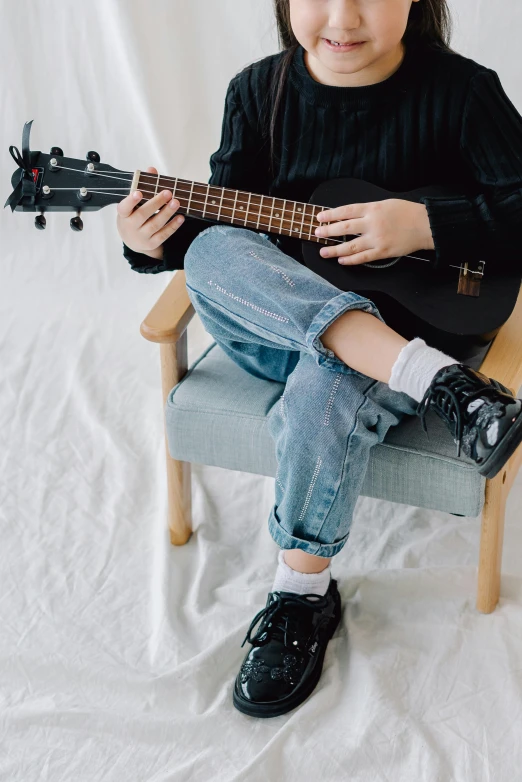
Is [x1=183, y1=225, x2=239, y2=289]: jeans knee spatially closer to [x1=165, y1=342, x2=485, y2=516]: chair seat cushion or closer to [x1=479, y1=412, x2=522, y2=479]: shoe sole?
→ [x1=165, y1=342, x2=485, y2=516]: chair seat cushion

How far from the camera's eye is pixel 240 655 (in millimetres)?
1492

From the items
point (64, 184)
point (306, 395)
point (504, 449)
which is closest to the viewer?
→ point (504, 449)

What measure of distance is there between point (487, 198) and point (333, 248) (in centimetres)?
25

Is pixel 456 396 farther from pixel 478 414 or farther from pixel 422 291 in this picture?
pixel 422 291

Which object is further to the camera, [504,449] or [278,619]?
[278,619]

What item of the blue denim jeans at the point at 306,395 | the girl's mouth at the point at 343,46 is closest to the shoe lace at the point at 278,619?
the blue denim jeans at the point at 306,395

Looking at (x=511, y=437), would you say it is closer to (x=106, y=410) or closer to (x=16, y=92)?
(x=106, y=410)

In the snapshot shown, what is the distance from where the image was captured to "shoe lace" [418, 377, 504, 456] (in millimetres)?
1248

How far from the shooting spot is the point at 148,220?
58.4 inches

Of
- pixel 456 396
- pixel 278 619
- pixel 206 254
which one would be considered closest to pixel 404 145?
pixel 206 254

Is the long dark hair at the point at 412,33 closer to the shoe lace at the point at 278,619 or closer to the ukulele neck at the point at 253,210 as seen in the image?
the ukulele neck at the point at 253,210

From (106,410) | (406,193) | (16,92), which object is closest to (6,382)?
(106,410)

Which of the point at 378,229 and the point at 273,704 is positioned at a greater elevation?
the point at 378,229

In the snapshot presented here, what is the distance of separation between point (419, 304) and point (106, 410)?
0.80m
